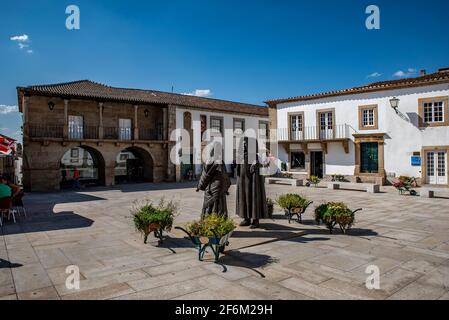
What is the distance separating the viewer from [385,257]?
564 centimetres

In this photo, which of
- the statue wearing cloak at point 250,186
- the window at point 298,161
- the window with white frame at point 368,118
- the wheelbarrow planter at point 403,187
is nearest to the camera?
the statue wearing cloak at point 250,186

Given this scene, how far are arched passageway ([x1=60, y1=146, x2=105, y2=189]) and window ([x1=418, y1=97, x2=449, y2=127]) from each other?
2079 cm

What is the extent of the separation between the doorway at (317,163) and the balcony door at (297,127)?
1565 millimetres

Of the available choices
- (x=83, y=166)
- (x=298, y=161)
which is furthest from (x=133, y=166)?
(x=298, y=161)

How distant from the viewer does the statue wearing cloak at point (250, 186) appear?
7.75 meters

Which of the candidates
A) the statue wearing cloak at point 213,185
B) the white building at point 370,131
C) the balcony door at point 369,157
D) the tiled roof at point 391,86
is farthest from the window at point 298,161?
the statue wearing cloak at point 213,185

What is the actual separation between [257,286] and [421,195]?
545 inches

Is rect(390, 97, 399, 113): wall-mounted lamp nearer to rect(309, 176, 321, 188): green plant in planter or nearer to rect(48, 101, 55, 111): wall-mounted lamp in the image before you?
rect(309, 176, 321, 188): green plant in planter

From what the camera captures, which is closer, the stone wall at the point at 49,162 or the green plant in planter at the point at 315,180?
the stone wall at the point at 49,162

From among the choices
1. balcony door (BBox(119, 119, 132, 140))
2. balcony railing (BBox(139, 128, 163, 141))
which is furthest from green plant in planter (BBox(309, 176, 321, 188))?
balcony door (BBox(119, 119, 132, 140))

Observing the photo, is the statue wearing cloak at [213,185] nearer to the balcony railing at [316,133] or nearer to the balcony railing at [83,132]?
the balcony railing at [316,133]
